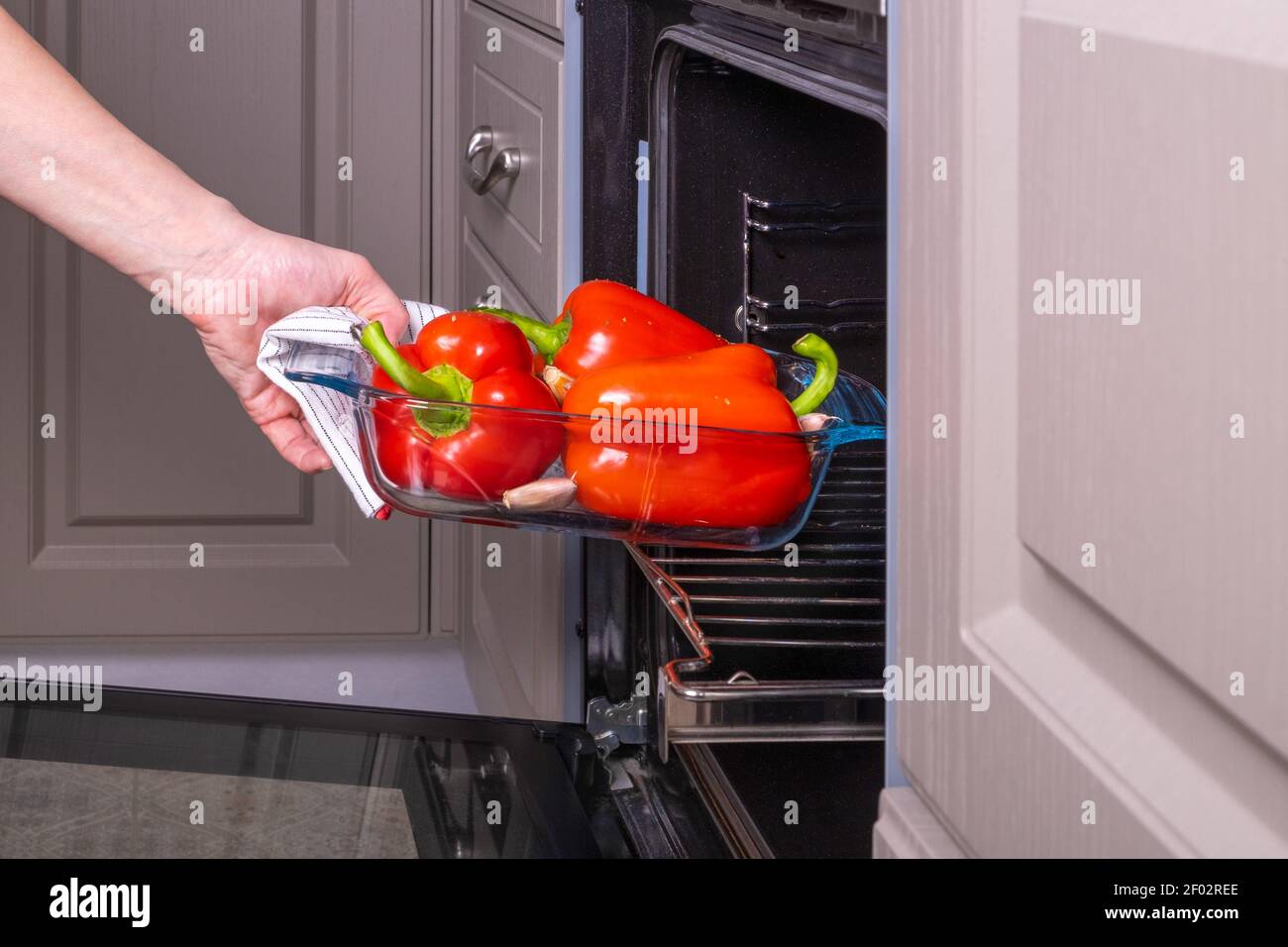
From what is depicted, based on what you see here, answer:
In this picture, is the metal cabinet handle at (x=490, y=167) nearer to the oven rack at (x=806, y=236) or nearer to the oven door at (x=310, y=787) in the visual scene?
the oven rack at (x=806, y=236)

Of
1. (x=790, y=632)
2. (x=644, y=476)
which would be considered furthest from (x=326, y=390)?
(x=790, y=632)

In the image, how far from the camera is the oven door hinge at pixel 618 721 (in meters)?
0.96

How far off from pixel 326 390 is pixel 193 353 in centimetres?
123

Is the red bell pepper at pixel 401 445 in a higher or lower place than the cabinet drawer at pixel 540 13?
lower

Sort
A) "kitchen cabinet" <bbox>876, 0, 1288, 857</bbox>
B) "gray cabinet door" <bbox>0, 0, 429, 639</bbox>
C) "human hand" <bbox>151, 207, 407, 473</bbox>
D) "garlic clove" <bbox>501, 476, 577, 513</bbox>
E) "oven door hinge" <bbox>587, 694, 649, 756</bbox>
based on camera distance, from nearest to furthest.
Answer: "kitchen cabinet" <bbox>876, 0, 1288, 857</bbox>, "garlic clove" <bbox>501, 476, 577, 513</bbox>, "human hand" <bbox>151, 207, 407, 473</bbox>, "oven door hinge" <bbox>587, 694, 649, 756</bbox>, "gray cabinet door" <bbox>0, 0, 429, 639</bbox>

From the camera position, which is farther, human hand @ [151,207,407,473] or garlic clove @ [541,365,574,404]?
human hand @ [151,207,407,473]

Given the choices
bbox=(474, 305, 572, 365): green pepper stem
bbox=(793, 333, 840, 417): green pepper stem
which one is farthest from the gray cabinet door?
bbox=(793, 333, 840, 417): green pepper stem

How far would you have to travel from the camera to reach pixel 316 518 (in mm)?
1845

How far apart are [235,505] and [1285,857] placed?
67.4 inches

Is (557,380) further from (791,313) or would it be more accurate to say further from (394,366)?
(791,313)

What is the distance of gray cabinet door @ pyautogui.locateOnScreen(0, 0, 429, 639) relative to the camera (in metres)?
1.75

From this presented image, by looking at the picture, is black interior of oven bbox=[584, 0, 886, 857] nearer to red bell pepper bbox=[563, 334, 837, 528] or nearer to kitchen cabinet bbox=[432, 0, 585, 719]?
kitchen cabinet bbox=[432, 0, 585, 719]

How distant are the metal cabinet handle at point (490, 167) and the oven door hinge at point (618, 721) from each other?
0.50m

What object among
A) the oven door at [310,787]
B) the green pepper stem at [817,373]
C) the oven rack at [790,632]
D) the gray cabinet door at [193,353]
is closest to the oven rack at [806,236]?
the oven rack at [790,632]
